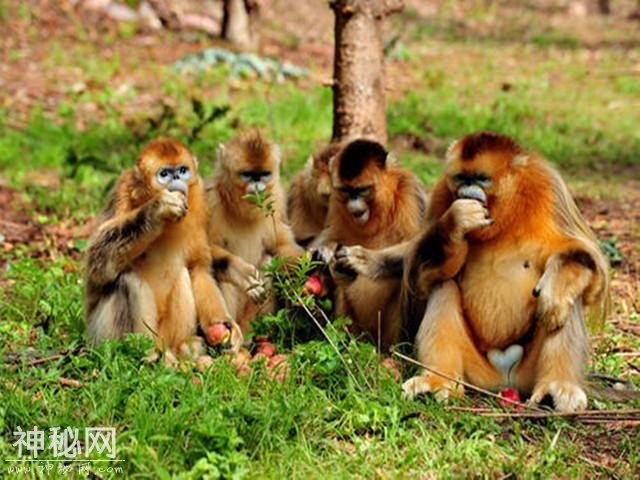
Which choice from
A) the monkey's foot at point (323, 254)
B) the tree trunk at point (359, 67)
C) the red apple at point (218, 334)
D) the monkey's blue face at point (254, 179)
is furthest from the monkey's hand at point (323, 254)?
the tree trunk at point (359, 67)

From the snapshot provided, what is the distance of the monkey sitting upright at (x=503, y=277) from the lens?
4.74 m

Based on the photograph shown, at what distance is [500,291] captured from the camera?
5.02 meters

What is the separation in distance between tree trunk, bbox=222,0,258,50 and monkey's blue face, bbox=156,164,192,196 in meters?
10.5

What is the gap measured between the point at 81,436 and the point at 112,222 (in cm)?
148

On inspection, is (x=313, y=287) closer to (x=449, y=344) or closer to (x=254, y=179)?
(x=254, y=179)

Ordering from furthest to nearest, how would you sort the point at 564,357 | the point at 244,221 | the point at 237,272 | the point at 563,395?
the point at 244,221, the point at 237,272, the point at 564,357, the point at 563,395

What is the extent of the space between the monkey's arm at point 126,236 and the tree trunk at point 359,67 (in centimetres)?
315

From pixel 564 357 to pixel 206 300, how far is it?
2.23 m

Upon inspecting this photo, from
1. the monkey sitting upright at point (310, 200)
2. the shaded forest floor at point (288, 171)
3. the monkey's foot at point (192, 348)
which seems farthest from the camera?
the monkey sitting upright at point (310, 200)

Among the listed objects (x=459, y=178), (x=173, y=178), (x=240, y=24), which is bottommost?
(x=173, y=178)

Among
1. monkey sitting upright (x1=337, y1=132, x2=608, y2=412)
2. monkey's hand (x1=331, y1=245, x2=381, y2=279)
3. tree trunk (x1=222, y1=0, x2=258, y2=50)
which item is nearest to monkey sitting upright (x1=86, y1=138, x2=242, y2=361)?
monkey's hand (x1=331, y1=245, x2=381, y2=279)

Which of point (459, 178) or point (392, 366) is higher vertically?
point (459, 178)

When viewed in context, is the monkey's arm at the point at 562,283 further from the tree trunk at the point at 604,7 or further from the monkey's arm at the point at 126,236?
the tree trunk at the point at 604,7

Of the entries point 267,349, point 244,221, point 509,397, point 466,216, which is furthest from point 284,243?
point 509,397
